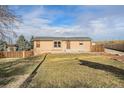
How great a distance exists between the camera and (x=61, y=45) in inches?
1491

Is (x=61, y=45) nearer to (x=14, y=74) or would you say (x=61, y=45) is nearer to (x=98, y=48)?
(x=98, y=48)

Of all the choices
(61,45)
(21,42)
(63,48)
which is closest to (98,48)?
(63,48)

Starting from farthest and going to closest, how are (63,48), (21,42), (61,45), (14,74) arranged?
(21,42), (61,45), (63,48), (14,74)

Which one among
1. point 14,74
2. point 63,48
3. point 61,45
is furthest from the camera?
point 61,45

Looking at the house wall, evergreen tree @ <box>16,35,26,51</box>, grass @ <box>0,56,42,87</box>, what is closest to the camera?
grass @ <box>0,56,42,87</box>

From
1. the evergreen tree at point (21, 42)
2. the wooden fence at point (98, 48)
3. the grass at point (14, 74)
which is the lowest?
the grass at point (14, 74)

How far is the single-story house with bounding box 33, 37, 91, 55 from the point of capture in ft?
122

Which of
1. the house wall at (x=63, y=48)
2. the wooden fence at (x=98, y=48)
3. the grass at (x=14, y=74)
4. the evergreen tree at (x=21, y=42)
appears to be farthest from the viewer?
the evergreen tree at (x=21, y=42)

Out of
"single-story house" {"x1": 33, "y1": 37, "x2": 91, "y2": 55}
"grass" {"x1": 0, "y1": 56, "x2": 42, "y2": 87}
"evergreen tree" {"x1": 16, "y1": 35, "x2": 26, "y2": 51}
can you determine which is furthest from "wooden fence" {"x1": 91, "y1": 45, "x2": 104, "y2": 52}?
"grass" {"x1": 0, "y1": 56, "x2": 42, "y2": 87}

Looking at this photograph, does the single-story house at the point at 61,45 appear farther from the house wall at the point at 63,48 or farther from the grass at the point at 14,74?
the grass at the point at 14,74

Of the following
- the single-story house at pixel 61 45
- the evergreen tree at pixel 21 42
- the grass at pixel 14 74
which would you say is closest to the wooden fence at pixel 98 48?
Result: the single-story house at pixel 61 45

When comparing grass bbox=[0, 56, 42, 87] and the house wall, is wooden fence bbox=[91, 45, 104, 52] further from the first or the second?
grass bbox=[0, 56, 42, 87]

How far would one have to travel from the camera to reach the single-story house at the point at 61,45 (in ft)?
122
